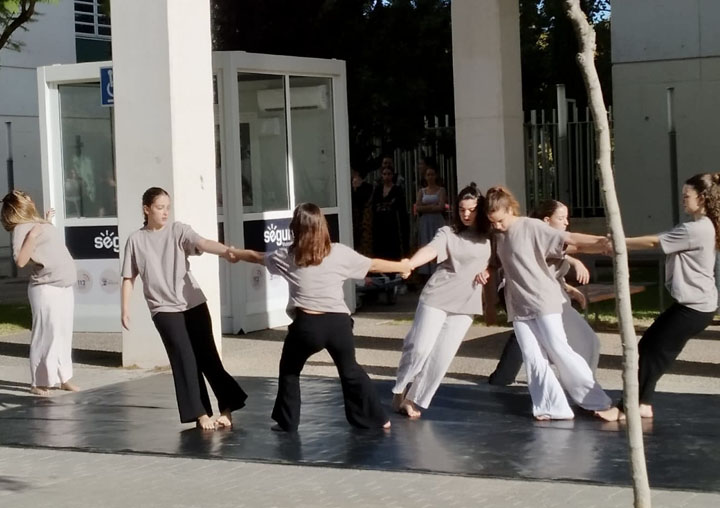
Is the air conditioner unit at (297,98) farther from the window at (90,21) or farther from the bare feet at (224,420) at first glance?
the window at (90,21)

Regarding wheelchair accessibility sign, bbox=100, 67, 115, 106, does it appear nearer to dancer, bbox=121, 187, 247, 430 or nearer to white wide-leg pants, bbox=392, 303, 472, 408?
dancer, bbox=121, 187, 247, 430

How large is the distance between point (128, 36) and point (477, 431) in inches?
213

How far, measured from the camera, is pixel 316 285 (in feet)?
27.6

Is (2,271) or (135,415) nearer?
(135,415)

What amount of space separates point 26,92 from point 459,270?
2701cm

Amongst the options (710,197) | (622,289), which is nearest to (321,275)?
(710,197)

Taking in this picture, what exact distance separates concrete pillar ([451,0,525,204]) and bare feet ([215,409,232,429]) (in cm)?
700

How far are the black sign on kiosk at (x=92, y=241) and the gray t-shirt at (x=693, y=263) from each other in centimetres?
786

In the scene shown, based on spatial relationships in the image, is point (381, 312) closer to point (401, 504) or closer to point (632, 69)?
point (632, 69)

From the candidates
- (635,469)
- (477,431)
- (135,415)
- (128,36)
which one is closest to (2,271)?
(128,36)

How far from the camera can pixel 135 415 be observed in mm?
9906

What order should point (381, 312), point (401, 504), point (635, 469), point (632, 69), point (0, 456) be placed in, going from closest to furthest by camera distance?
point (635, 469) < point (401, 504) < point (0, 456) < point (381, 312) < point (632, 69)

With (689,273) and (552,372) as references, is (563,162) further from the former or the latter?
(689,273)

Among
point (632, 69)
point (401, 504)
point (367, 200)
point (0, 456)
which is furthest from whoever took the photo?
point (632, 69)
